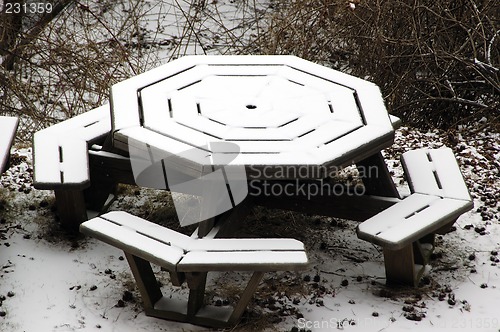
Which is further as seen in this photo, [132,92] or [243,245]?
[132,92]

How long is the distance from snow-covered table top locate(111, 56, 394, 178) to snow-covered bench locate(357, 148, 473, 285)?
330 mm

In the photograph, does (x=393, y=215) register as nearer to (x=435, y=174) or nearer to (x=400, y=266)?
(x=400, y=266)

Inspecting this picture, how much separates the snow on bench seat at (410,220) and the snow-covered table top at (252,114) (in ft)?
1.03

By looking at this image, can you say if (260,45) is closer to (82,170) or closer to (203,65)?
(203,65)

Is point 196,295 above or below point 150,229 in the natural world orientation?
below

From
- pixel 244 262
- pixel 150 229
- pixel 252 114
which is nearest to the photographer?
pixel 244 262

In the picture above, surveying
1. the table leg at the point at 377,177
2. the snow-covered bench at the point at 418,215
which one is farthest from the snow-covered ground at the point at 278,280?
the table leg at the point at 377,177

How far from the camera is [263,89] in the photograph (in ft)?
14.1

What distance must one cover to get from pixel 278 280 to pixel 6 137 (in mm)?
1697

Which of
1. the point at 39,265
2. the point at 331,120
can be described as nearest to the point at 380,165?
the point at 331,120

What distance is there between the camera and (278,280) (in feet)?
13.5

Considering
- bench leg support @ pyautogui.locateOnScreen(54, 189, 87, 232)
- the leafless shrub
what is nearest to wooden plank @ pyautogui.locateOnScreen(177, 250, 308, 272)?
bench leg support @ pyautogui.locateOnScreen(54, 189, 87, 232)

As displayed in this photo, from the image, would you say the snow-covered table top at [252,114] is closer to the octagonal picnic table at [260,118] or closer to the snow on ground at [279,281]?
the octagonal picnic table at [260,118]

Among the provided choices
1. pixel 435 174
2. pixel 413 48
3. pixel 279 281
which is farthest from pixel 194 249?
pixel 413 48
